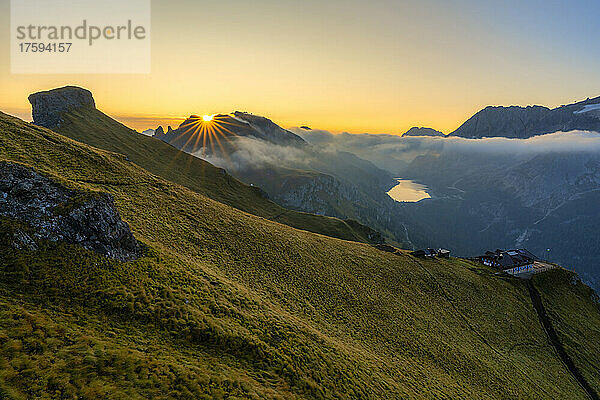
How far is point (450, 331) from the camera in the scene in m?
44.8

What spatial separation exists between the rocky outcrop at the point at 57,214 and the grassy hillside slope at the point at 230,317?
1.24 meters

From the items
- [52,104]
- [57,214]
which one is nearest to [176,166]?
[52,104]

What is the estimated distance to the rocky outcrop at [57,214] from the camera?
67.9 feet

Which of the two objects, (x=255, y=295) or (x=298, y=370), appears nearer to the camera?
(x=298, y=370)

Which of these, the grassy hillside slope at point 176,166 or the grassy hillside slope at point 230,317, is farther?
the grassy hillside slope at point 176,166

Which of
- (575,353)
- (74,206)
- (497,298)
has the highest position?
(74,206)

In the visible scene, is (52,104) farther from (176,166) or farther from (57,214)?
(57,214)

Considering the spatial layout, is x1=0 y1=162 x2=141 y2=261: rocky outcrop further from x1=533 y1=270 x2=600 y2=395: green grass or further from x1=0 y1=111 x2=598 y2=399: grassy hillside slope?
x1=533 y1=270 x2=600 y2=395: green grass

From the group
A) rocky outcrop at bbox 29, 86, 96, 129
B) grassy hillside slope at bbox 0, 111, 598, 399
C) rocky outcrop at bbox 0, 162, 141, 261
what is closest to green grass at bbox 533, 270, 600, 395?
grassy hillside slope at bbox 0, 111, 598, 399

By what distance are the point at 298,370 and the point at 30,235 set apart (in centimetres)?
2501

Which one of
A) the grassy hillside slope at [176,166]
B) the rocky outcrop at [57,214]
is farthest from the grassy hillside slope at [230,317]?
the grassy hillside slope at [176,166]

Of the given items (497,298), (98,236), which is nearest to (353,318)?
(98,236)

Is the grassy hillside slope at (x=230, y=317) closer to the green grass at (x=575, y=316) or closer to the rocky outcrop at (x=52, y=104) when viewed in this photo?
the green grass at (x=575, y=316)

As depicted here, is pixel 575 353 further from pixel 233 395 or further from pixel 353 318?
pixel 233 395
